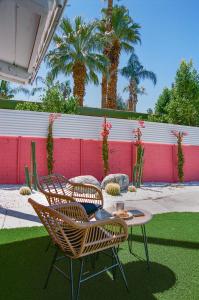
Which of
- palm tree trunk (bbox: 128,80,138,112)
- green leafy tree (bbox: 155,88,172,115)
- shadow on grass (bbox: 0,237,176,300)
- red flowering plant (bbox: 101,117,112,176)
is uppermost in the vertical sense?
palm tree trunk (bbox: 128,80,138,112)

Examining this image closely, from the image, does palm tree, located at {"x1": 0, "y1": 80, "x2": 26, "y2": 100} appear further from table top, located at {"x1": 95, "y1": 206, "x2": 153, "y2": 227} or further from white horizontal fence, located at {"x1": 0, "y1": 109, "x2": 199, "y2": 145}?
table top, located at {"x1": 95, "y1": 206, "x2": 153, "y2": 227}

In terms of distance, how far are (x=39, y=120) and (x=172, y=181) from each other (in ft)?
21.1

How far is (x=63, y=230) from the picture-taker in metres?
2.77

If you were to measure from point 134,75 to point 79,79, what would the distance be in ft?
41.3

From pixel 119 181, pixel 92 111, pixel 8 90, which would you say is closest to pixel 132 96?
pixel 92 111

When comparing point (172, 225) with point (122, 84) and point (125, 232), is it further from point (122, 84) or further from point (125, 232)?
point (122, 84)

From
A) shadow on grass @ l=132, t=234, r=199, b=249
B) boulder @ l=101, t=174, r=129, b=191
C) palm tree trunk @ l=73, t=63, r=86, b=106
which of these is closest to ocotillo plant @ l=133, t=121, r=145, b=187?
boulder @ l=101, t=174, r=129, b=191

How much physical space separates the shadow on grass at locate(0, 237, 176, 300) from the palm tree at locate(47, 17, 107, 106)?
13884 mm

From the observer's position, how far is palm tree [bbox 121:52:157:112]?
27.7m

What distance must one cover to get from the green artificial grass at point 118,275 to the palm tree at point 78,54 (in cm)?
1307

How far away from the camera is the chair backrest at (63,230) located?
8.84 feet

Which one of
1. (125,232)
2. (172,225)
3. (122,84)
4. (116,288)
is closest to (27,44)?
(125,232)

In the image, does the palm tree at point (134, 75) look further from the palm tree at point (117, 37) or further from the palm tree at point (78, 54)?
the palm tree at point (78, 54)

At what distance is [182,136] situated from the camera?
13.6m
